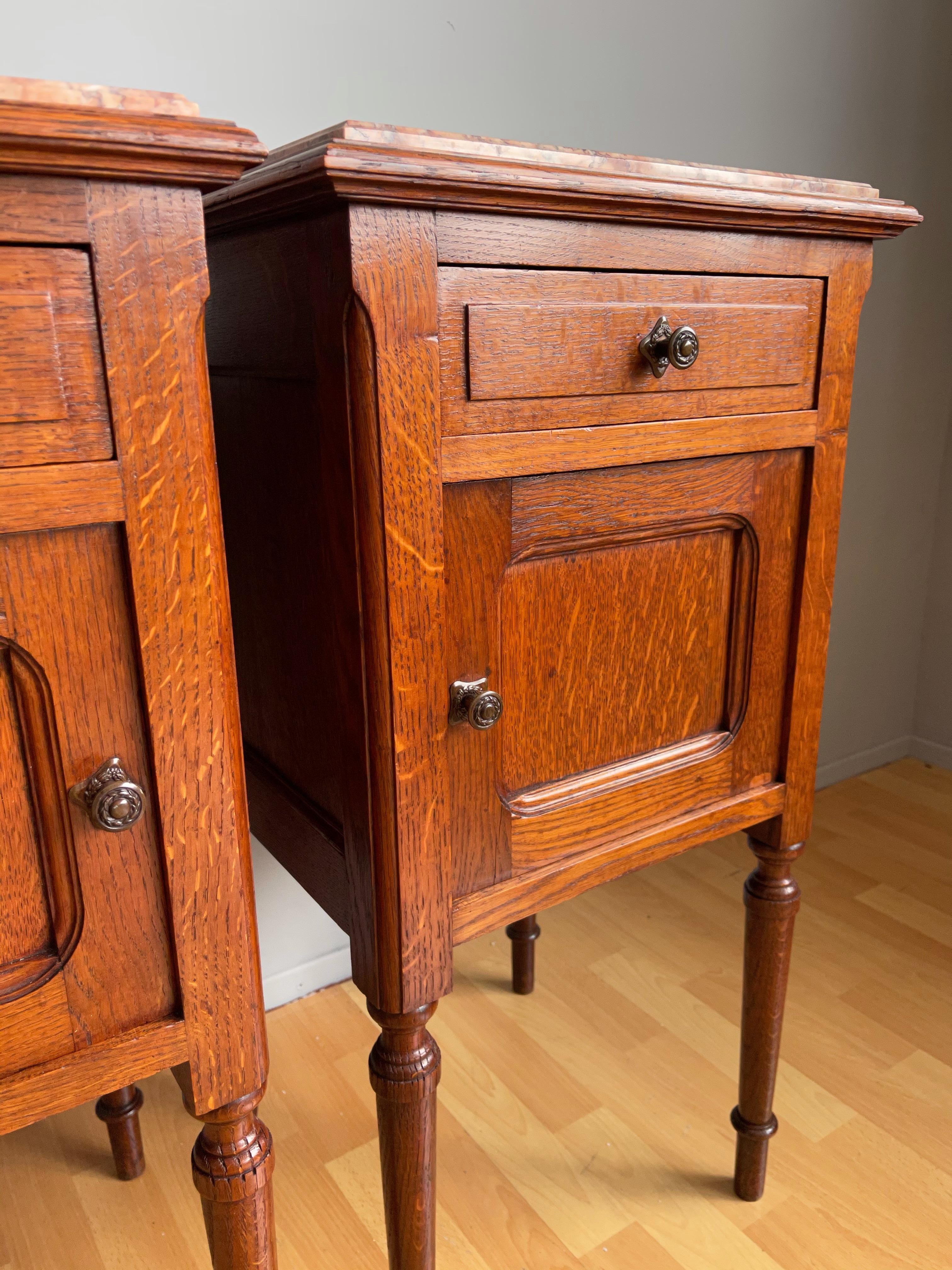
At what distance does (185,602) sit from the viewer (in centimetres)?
47

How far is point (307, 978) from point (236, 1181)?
27.7 inches

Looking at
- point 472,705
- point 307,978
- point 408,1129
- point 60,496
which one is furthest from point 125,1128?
point 60,496

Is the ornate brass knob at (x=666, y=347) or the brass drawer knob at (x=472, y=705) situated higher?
the ornate brass knob at (x=666, y=347)

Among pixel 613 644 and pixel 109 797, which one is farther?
pixel 613 644

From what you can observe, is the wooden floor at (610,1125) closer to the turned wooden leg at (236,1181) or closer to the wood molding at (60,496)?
the turned wooden leg at (236,1181)

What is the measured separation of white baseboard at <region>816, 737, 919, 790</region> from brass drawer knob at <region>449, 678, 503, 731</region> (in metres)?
1.26

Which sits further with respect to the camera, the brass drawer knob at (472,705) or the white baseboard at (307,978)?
the white baseboard at (307,978)

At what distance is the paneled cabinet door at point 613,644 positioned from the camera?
2.02ft

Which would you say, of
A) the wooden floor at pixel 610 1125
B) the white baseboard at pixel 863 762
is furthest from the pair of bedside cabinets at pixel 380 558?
the white baseboard at pixel 863 762

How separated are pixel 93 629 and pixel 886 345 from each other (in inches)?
57.5

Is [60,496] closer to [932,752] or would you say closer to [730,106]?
[730,106]

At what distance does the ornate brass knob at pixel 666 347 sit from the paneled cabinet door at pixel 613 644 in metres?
0.07

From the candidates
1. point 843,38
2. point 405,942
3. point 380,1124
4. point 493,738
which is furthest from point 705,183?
point 843,38

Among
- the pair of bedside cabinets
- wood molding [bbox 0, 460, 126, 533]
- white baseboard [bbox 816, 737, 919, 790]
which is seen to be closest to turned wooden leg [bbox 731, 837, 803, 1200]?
the pair of bedside cabinets
